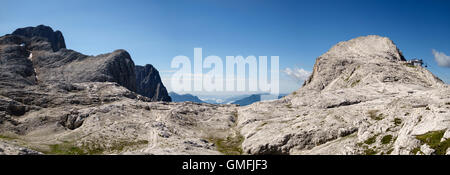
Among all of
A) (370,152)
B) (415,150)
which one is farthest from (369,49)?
(415,150)

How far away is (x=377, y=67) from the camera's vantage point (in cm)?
13175

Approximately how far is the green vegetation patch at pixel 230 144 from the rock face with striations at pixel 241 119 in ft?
1.04

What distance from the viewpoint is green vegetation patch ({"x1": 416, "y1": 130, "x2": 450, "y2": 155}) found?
34.4m

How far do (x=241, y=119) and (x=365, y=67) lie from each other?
85.7m

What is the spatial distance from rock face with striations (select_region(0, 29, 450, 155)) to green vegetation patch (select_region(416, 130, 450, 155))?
0.40 feet

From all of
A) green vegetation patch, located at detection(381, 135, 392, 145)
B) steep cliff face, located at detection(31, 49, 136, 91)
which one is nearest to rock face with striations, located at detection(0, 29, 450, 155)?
green vegetation patch, located at detection(381, 135, 392, 145)

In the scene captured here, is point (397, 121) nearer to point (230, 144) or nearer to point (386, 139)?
point (386, 139)

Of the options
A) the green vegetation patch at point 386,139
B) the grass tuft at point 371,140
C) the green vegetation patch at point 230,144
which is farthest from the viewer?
the green vegetation patch at point 230,144

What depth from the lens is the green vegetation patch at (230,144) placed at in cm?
6758

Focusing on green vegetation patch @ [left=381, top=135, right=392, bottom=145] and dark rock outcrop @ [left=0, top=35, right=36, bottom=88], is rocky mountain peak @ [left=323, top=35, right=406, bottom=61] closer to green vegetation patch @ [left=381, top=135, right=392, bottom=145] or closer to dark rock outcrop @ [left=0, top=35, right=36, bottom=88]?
green vegetation patch @ [left=381, top=135, right=392, bottom=145]

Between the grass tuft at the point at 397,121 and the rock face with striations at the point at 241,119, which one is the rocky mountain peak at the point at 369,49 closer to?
the rock face with striations at the point at 241,119

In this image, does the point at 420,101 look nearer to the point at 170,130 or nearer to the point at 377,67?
the point at 377,67

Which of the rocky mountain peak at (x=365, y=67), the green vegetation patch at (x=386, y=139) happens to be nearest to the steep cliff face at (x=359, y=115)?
the green vegetation patch at (x=386, y=139)
